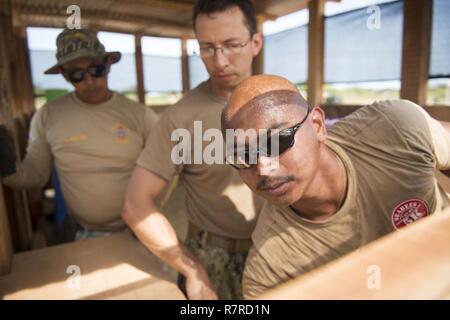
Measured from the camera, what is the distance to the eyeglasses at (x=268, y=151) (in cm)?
79

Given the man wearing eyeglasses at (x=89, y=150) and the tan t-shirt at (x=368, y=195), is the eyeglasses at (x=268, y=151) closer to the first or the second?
the tan t-shirt at (x=368, y=195)

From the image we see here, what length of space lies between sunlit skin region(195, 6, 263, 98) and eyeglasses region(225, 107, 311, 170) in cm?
45

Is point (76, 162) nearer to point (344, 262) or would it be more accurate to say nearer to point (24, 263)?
point (24, 263)

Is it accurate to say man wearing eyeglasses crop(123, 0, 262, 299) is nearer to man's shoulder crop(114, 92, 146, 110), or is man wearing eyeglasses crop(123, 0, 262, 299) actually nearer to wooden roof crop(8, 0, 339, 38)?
wooden roof crop(8, 0, 339, 38)

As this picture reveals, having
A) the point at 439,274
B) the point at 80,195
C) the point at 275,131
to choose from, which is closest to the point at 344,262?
the point at 439,274

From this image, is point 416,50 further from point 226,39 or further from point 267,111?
point 226,39

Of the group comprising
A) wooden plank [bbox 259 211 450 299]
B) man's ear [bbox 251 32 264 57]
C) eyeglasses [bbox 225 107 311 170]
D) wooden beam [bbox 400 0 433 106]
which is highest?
man's ear [bbox 251 32 264 57]

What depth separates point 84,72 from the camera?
1536 mm

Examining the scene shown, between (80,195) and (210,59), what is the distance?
43.5 inches

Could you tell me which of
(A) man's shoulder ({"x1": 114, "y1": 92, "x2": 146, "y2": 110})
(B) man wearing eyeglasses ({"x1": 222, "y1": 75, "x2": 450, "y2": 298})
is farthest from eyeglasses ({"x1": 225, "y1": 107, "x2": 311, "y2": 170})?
(A) man's shoulder ({"x1": 114, "y1": 92, "x2": 146, "y2": 110})

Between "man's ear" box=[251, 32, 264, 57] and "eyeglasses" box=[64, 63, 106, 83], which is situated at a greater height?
"man's ear" box=[251, 32, 264, 57]

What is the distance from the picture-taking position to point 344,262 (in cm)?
46

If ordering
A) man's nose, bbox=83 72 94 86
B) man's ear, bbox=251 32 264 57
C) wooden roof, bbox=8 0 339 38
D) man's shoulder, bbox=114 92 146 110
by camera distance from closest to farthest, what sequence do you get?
wooden roof, bbox=8 0 339 38, man's ear, bbox=251 32 264 57, man's nose, bbox=83 72 94 86, man's shoulder, bbox=114 92 146 110

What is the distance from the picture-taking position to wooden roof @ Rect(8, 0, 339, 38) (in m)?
1.04
